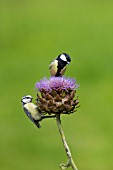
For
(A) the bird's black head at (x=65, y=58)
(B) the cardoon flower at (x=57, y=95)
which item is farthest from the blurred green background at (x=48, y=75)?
(A) the bird's black head at (x=65, y=58)

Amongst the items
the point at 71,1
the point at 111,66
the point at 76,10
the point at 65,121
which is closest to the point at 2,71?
the point at 111,66

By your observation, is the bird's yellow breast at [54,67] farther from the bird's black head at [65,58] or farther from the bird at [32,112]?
the bird at [32,112]

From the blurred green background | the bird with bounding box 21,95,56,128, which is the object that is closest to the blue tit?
the bird with bounding box 21,95,56,128

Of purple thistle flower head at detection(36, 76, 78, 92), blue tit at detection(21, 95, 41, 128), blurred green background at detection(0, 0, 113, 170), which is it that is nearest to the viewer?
blue tit at detection(21, 95, 41, 128)

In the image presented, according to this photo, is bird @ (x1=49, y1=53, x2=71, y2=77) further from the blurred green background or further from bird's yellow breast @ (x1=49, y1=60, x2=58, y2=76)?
the blurred green background

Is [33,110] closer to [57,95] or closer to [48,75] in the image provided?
[57,95]

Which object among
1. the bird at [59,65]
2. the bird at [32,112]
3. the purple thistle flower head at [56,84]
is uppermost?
the bird at [59,65]

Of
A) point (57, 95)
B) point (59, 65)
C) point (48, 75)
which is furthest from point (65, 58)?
point (48, 75)
